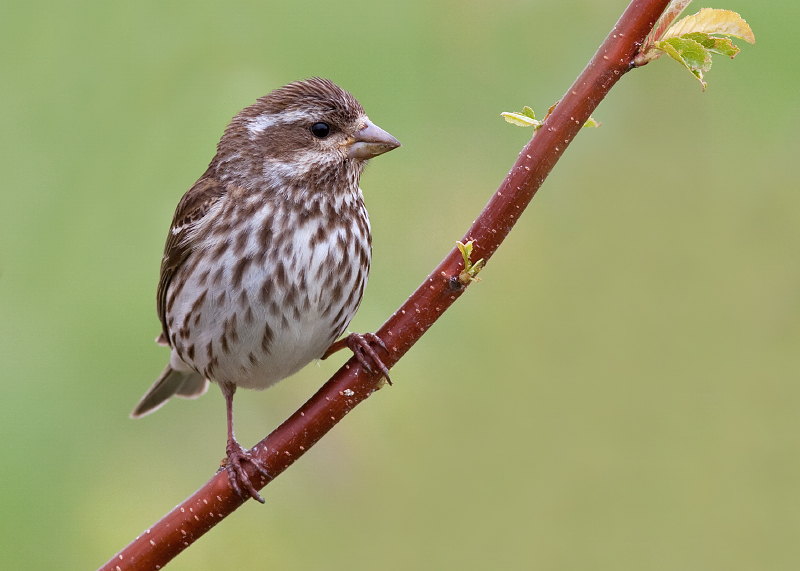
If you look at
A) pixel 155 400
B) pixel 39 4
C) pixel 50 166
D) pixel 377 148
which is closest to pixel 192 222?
pixel 377 148

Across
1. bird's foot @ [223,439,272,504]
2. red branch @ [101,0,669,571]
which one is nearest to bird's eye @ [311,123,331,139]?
red branch @ [101,0,669,571]

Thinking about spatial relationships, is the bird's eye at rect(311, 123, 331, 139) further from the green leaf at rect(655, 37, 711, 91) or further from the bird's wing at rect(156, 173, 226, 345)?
the green leaf at rect(655, 37, 711, 91)

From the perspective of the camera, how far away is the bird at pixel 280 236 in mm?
3684

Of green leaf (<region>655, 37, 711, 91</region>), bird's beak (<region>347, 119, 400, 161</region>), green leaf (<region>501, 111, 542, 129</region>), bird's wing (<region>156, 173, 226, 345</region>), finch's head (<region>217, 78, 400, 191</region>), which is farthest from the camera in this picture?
bird's wing (<region>156, 173, 226, 345</region>)

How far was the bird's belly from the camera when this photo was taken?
3676 mm

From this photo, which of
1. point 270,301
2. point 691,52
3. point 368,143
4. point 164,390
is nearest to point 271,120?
point 368,143

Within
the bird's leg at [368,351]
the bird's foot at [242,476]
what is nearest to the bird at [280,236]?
the bird's foot at [242,476]

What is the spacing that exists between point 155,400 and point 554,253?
2.10 meters

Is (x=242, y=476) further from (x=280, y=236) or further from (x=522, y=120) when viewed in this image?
(x=522, y=120)

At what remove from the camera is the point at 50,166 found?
4938 mm

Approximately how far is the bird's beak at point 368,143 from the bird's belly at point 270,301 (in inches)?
12.7

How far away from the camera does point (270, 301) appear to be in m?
3.69

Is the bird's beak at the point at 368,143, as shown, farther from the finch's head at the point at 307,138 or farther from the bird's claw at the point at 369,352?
the bird's claw at the point at 369,352

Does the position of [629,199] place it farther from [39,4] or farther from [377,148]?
[39,4]
